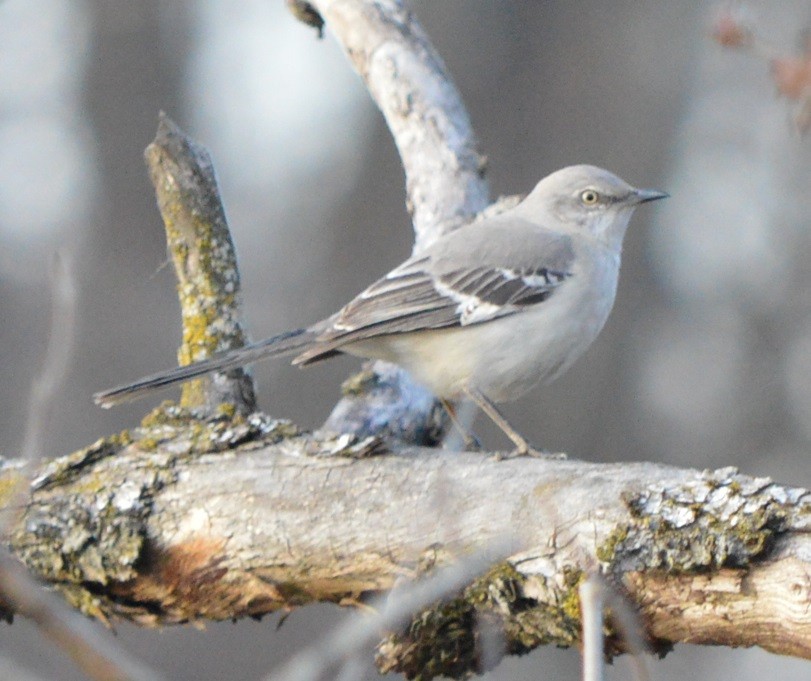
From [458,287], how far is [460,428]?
605mm

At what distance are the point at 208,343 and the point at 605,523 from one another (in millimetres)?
1819

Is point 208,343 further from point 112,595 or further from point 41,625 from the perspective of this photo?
point 41,625

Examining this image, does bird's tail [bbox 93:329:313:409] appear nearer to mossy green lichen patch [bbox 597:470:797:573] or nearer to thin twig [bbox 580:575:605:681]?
mossy green lichen patch [bbox 597:470:797:573]

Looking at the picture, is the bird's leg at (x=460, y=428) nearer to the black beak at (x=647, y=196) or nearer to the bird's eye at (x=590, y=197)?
the bird's eye at (x=590, y=197)

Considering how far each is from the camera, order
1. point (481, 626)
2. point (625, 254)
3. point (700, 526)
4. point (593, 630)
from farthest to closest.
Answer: point (625, 254), point (481, 626), point (700, 526), point (593, 630)

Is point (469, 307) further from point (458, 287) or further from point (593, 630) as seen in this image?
point (593, 630)

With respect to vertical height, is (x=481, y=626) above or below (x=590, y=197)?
below

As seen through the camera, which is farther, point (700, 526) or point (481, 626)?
point (481, 626)

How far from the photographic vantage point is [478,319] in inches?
172

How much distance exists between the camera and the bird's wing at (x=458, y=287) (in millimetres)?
4270

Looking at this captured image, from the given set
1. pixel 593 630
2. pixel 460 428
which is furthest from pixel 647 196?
pixel 593 630

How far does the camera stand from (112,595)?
10.5ft

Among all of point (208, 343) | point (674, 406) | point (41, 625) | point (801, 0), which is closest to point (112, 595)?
point (208, 343)

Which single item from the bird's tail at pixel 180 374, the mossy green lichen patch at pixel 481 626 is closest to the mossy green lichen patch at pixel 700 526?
the mossy green lichen patch at pixel 481 626
